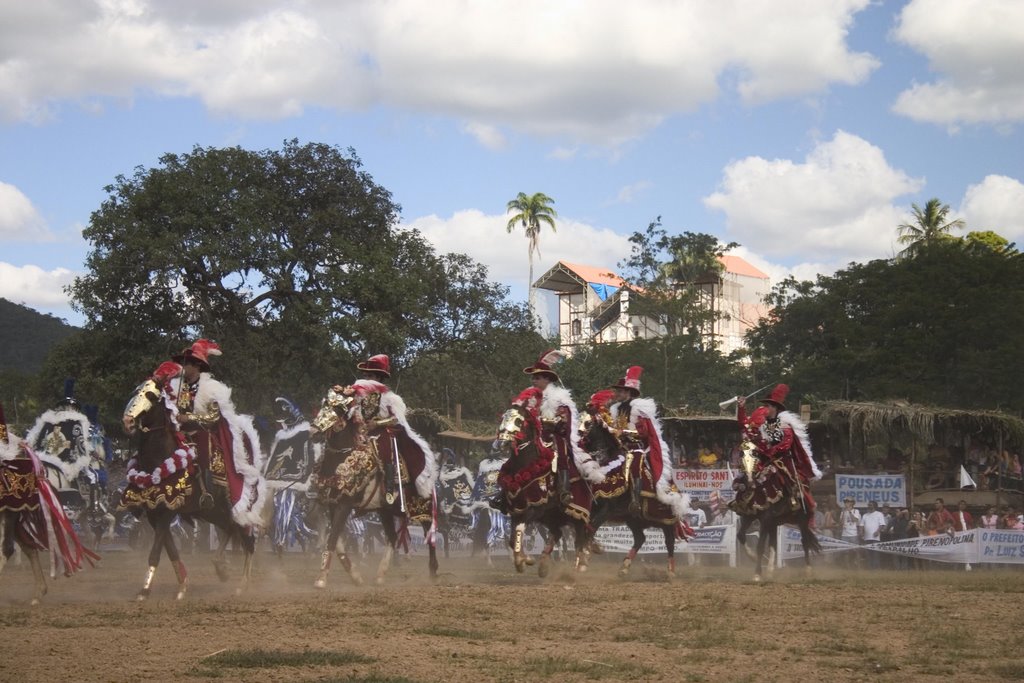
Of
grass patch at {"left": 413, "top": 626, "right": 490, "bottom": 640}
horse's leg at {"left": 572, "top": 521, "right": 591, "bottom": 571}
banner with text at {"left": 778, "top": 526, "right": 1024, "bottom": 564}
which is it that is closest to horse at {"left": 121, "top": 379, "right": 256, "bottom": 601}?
grass patch at {"left": 413, "top": 626, "right": 490, "bottom": 640}

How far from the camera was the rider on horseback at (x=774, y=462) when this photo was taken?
18.4 meters

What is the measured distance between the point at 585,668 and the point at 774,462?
9.78 meters

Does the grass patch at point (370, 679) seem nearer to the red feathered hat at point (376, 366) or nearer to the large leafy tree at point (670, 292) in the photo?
the red feathered hat at point (376, 366)

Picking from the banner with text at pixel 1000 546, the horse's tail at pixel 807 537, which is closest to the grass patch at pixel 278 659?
the horse's tail at pixel 807 537

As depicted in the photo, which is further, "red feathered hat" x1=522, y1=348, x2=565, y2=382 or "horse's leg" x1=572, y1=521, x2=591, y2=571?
"horse's leg" x1=572, y1=521, x2=591, y2=571

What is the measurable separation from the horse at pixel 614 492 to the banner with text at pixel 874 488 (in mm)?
6741

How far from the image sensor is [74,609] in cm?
1275

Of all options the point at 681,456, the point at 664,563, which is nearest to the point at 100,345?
the point at 681,456

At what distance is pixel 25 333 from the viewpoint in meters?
89.8

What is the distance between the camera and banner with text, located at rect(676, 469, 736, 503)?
24766 millimetres

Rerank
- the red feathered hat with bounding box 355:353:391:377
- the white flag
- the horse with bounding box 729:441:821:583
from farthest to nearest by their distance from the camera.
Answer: the white flag < the horse with bounding box 729:441:821:583 < the red feathered hat with bounding box 355:353:391:377

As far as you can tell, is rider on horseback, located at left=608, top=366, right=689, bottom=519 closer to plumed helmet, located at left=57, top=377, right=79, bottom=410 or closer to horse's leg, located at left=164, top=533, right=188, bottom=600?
horse's leg, located at left=164, top=533, right=188, bottom=600

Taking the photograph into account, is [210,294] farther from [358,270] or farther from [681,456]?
[681,456]

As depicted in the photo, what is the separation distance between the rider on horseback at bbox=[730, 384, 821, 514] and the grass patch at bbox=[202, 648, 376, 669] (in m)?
10.0
